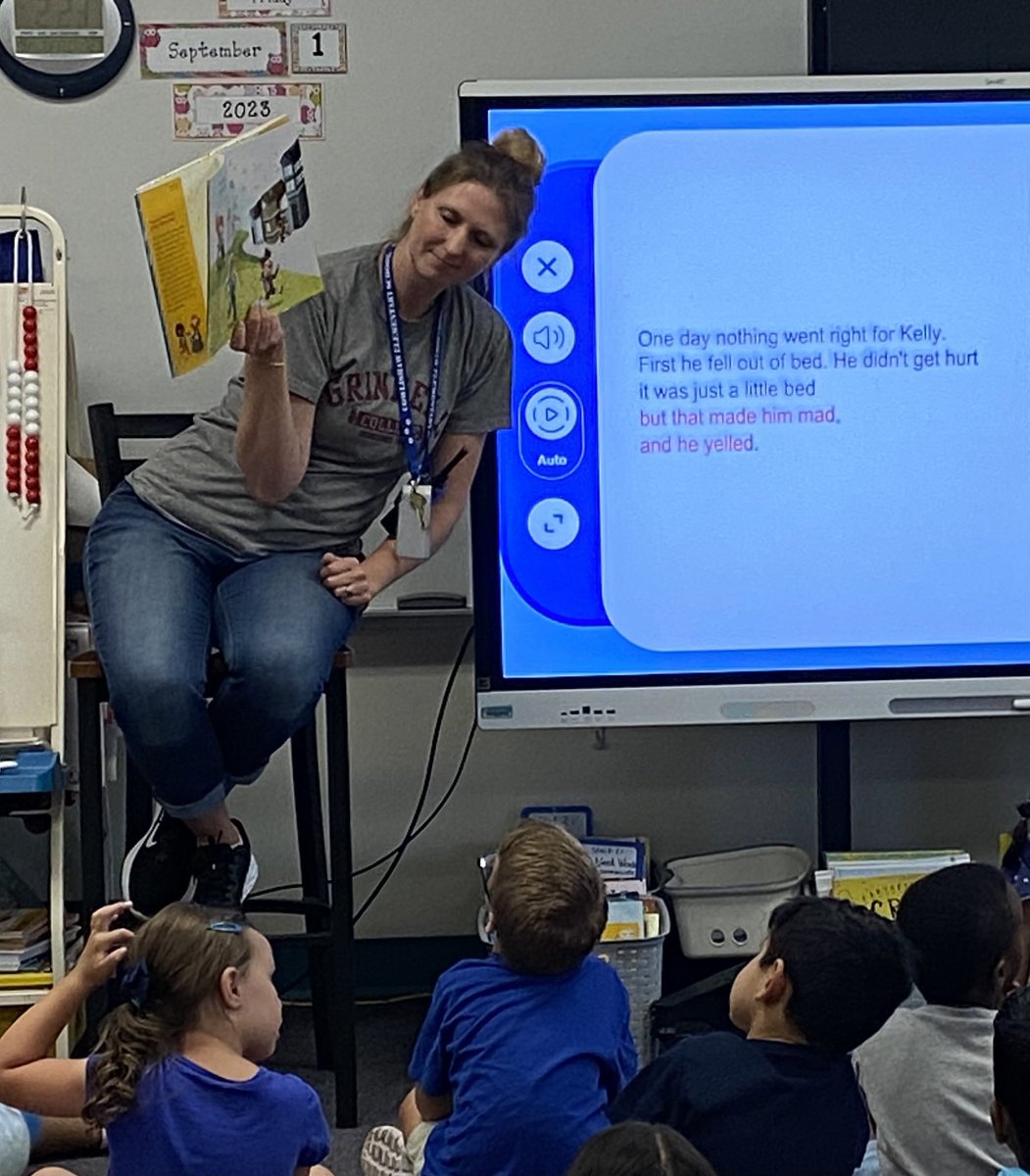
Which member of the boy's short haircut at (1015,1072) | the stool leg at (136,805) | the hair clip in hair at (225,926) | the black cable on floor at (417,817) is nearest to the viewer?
the boy's short haircut at (1015,1072)

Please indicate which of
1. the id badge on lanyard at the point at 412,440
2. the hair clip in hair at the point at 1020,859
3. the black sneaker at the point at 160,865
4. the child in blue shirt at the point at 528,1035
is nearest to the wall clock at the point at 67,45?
the id badge on lanyard at the point at 412,440

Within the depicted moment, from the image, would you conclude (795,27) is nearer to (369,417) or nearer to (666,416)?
(666,416)

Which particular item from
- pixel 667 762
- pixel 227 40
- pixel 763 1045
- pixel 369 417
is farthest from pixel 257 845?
pixel 763 1045

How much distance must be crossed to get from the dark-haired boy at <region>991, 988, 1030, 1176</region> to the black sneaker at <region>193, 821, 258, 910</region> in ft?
3.85

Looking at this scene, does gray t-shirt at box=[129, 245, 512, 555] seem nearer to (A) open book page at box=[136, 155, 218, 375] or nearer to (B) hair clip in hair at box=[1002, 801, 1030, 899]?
(A) open book page at box=[136, 155, 218, 375]

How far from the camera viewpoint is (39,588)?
2.48 m

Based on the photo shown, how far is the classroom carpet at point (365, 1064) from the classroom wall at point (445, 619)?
220mm

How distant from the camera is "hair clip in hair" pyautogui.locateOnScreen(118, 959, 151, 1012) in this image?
5.33 ft

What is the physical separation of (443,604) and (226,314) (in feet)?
3.44

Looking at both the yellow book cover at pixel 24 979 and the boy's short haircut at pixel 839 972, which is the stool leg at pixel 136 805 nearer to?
the yellow book cover at pixel 24 979

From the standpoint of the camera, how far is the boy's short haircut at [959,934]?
1809mm

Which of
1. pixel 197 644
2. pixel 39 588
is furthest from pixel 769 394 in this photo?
pixel 39 588

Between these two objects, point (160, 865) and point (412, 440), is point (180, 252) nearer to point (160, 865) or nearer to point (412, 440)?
point (412, 440)

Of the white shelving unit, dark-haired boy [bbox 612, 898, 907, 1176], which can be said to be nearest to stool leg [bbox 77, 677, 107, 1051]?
the white shelving unit
